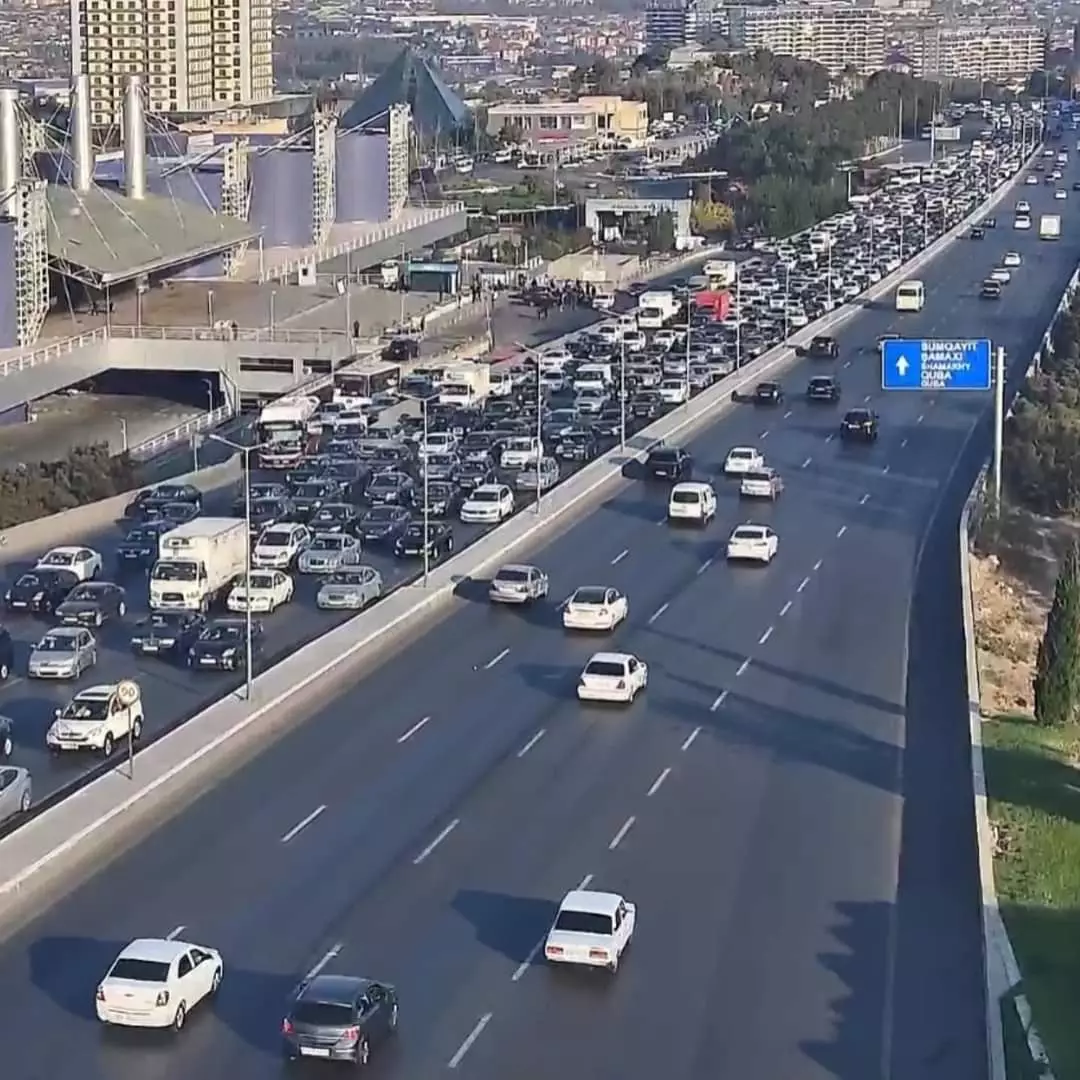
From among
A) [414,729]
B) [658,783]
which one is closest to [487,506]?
[414,729]

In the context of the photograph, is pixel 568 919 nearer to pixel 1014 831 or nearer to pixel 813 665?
pixel 1014 831

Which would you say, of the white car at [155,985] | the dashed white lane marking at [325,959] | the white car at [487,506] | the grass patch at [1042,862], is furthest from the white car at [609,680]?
the white car at [487,506]

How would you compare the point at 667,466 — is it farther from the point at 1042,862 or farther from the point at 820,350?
the point at 1042,862

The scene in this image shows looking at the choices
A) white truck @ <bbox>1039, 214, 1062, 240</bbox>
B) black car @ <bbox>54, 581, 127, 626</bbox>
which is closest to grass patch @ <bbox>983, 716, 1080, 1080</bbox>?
black car @ <bbox>54, 581, 127, 626</bbox>

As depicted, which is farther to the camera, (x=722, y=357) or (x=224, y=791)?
(x=722, y=357)

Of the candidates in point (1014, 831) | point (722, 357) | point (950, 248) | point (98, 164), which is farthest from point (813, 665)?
point (950, 248)

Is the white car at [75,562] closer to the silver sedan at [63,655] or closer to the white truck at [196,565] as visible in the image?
the white truck at [196,565]
